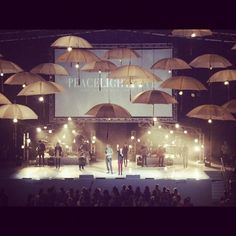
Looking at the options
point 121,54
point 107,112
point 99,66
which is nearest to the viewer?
point 107,112

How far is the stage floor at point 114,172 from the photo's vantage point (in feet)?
48.5

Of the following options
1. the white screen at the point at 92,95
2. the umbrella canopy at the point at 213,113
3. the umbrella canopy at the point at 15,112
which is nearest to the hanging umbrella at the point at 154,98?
the umbrella canopy at the point at 213,113

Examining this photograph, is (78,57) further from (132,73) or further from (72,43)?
(132,73)

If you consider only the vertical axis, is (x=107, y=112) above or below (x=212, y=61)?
below

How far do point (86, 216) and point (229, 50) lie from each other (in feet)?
37.1

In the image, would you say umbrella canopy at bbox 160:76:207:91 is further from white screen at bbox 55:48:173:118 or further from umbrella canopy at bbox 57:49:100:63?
white screen at bbox 55:48:173:118

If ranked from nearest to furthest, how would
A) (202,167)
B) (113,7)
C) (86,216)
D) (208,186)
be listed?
(113,7) → (86,216) → (208,186) → (202,167)

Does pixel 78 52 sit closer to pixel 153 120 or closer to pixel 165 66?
pixel 165 66

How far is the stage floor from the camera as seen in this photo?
1479cm

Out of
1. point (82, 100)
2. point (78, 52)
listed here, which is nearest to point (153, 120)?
point (82, 100)

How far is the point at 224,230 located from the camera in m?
7.80

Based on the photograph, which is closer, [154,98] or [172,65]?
[154,98]

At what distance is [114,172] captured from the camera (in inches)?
629

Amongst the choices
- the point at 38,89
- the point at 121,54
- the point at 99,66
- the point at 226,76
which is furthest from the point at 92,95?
the point at 226,76
